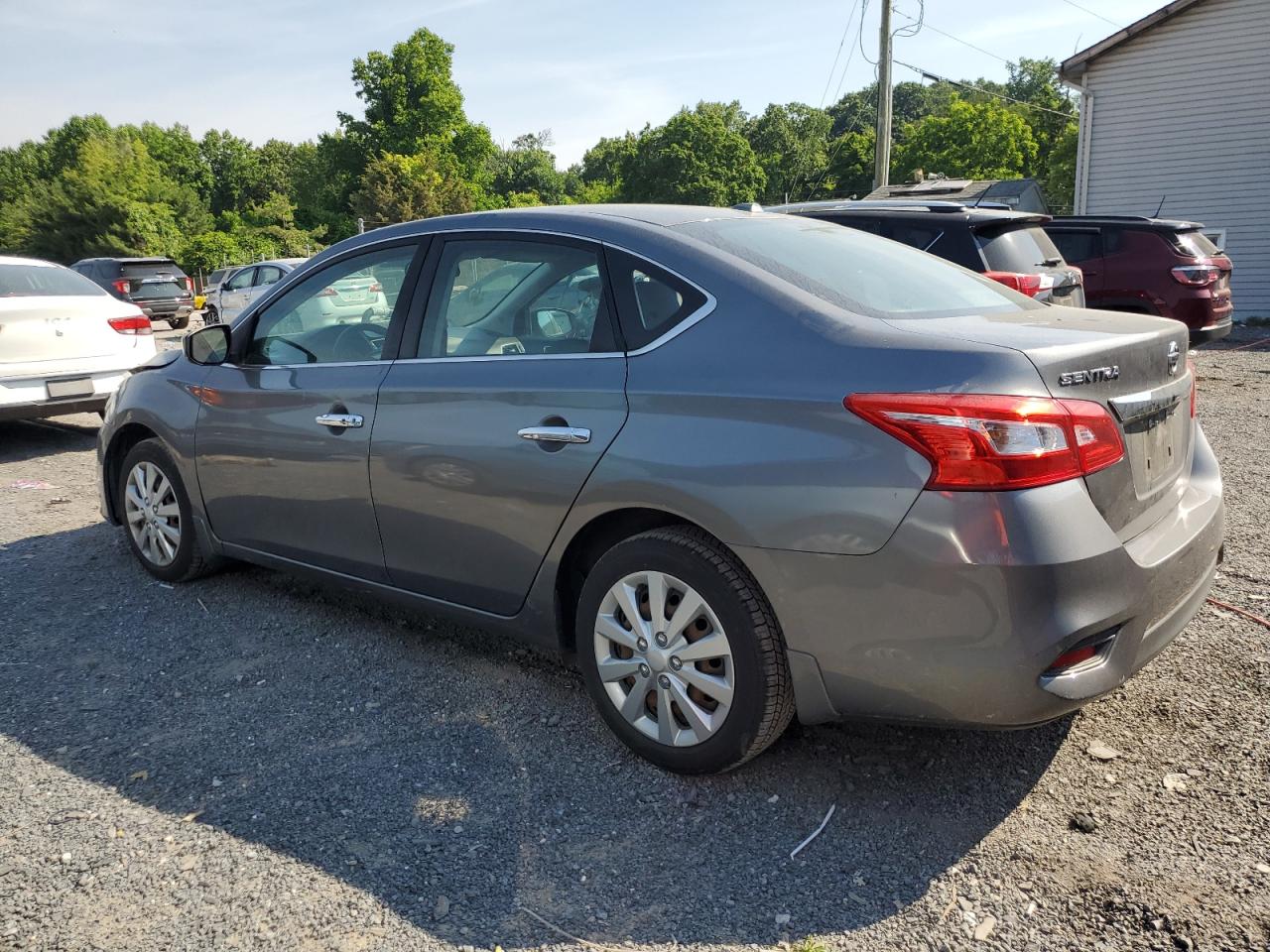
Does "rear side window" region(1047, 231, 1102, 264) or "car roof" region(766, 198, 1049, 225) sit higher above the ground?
"car roof" region(766, 198, 1049, 225)

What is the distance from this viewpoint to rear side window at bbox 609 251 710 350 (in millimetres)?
3035

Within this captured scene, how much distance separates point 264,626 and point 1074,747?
321 cm

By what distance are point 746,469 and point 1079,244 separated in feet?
35.4

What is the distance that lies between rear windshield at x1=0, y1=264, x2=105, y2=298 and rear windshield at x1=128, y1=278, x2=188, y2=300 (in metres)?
15.8

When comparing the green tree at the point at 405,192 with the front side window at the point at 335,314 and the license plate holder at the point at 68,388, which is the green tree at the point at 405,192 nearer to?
the license plate holder at the point at 68,388

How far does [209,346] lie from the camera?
15.0 feet

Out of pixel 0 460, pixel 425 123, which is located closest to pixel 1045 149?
pixel 425 123

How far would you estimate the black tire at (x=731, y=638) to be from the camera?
9.05 feet

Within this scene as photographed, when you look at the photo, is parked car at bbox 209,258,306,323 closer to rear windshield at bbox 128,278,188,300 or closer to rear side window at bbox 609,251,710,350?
rear windshield at bbox 128,278,188,300

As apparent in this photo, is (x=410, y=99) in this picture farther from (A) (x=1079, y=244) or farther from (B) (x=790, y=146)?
(A) (x=1079, y=244)

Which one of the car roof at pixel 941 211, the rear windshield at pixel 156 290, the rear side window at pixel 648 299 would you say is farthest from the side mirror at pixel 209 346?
the rear windshield at pixel 156 290

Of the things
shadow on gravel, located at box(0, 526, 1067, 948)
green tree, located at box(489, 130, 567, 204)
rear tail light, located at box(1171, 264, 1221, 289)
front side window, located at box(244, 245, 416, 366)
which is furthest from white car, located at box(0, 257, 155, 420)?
green tree, located at box(489, 130, 567, 204)

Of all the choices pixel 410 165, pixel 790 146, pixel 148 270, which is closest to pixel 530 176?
pixel 790 146

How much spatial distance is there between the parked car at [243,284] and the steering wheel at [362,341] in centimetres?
1730
